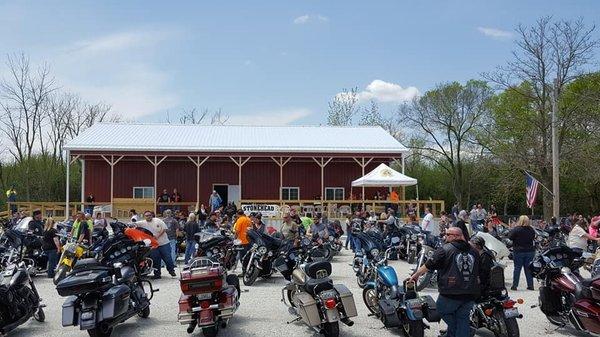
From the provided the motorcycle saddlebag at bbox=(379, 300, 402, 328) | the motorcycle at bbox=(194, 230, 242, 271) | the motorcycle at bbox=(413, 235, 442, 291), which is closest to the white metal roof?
the motorcycle at bbox=(194, 230, 242, 271)

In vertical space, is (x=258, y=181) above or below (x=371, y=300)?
above

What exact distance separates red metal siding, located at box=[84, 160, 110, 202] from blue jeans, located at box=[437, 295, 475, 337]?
99.0 feet

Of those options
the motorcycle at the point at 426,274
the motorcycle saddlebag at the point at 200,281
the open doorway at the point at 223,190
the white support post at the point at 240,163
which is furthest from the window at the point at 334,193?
the motorcycle saddlebag at the point at 200,281

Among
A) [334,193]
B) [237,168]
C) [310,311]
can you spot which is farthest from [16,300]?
[334,193]

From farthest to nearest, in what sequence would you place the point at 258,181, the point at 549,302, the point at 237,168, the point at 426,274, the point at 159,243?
the point at 237,168 → the point at 258,181 → the point at 159,243 → the point at 426,274 → the point at 549,302

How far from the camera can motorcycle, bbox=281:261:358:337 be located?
7.80 meters

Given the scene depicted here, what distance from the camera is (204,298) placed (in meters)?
8.12

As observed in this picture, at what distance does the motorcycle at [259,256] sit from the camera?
13211mm

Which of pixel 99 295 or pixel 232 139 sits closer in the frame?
pixel 99 295

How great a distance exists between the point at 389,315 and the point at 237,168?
27381 mm

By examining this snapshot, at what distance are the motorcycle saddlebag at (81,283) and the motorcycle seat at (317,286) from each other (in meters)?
2.69

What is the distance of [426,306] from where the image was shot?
8.00m

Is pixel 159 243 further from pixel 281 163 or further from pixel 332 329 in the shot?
pixel 281 163

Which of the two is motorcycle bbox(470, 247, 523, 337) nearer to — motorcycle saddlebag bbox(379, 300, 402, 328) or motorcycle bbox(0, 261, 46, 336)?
motorcycle saddlebag bbox(379, 300, 402, 328)
